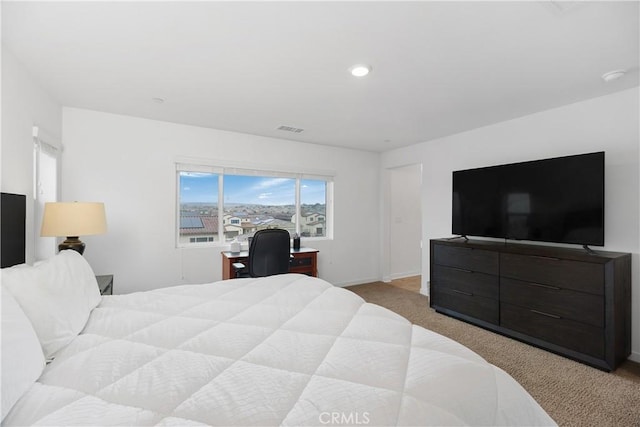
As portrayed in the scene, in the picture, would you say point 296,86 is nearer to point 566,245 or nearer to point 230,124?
point 230,124

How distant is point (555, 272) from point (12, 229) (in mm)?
4327

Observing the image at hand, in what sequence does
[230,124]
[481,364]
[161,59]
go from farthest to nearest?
[230,124] < [161,59] < [481,364]

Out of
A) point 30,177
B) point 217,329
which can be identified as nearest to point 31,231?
point 30,177

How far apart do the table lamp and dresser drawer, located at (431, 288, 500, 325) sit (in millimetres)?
3837

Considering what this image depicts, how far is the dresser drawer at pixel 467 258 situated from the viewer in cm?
313

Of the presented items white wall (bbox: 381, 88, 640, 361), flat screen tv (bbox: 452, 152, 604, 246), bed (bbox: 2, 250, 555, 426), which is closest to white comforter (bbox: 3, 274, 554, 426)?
bed (bbox: 2, 250, 555, 426)

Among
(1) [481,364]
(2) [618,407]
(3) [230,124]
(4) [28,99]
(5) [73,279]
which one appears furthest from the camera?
(3) [230,124]

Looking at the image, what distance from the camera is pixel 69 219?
2.32 m

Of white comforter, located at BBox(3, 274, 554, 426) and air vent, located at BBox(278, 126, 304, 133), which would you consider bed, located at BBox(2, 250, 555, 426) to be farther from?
air vent, located at BBox(278, 126, 304, 133)

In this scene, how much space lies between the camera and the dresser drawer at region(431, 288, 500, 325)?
312 cm

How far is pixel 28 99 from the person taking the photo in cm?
231

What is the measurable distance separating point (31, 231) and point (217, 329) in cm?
224

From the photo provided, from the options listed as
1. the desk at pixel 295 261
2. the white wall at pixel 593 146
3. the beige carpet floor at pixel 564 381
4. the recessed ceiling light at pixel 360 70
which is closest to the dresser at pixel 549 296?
the beige carpet floor at pixel 564 381

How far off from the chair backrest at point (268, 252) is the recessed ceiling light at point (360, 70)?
1831 mm
